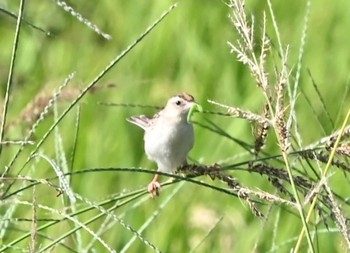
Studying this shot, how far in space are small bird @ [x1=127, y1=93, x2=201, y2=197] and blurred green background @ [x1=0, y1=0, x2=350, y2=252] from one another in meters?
0.49

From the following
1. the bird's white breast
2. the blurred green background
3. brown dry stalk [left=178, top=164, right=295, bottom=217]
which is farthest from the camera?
the blurred green background

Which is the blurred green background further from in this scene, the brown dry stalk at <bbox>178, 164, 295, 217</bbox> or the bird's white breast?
the brown dry stalk at <bbox>178, 164, 295, 217</bbox>

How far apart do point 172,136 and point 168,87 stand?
5.52 ft

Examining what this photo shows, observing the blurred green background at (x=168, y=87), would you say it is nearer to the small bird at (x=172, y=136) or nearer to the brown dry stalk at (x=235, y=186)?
the small bird at (x=172, y=136)

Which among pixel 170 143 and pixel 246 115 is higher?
pixel 170 143

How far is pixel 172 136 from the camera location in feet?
9.04

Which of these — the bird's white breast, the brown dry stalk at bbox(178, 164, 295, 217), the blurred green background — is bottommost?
the brown dry stalk at bbox(178, 164, 295, 217)

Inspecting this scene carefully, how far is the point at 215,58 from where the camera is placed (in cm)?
457

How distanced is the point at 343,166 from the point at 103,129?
245cm

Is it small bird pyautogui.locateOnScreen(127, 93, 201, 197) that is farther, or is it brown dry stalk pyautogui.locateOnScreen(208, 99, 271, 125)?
small bird pyautogui.locateOnScreen(127, 93, 201, 197)

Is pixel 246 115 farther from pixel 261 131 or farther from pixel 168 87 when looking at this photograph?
pixel 168 87

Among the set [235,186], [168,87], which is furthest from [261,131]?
[168,87]

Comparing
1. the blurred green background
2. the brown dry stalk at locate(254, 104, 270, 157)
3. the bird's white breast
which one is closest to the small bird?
the bird's white breast

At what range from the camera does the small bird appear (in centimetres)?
268
